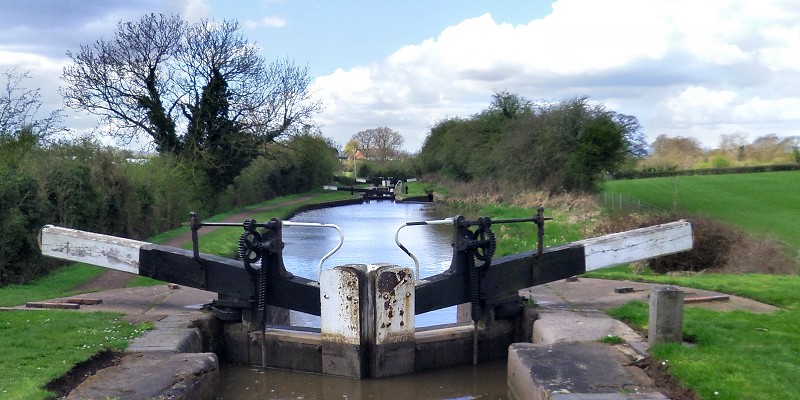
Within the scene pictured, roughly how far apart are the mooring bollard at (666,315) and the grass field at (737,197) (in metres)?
11.5

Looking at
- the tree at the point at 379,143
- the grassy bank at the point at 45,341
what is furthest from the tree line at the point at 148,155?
the tree at the point at 379,143

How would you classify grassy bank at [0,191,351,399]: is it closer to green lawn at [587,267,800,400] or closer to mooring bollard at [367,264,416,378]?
mooring bollard at [367,264,416,378]

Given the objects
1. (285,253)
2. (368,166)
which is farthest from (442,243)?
(368,166)

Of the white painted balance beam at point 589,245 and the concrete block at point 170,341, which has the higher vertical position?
the white painted balance beam at point 589,245

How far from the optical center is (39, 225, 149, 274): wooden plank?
730 cm

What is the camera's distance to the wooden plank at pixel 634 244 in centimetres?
750

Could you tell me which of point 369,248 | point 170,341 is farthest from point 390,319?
point 369,248

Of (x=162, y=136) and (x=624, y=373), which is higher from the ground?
(x=162, y=136)

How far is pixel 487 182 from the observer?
107 feet

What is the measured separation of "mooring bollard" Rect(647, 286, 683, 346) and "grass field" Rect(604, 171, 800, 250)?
11521mm

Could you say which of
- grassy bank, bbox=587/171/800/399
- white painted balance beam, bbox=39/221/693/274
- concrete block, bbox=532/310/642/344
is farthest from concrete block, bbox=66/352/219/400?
grassy bank, bbox=587/171/800/399

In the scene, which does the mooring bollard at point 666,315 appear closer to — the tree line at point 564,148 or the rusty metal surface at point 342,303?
the rusty metal surface at point 342,303

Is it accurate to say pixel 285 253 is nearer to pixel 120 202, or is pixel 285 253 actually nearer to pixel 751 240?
pixel 120 202

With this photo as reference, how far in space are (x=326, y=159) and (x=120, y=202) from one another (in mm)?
29838
